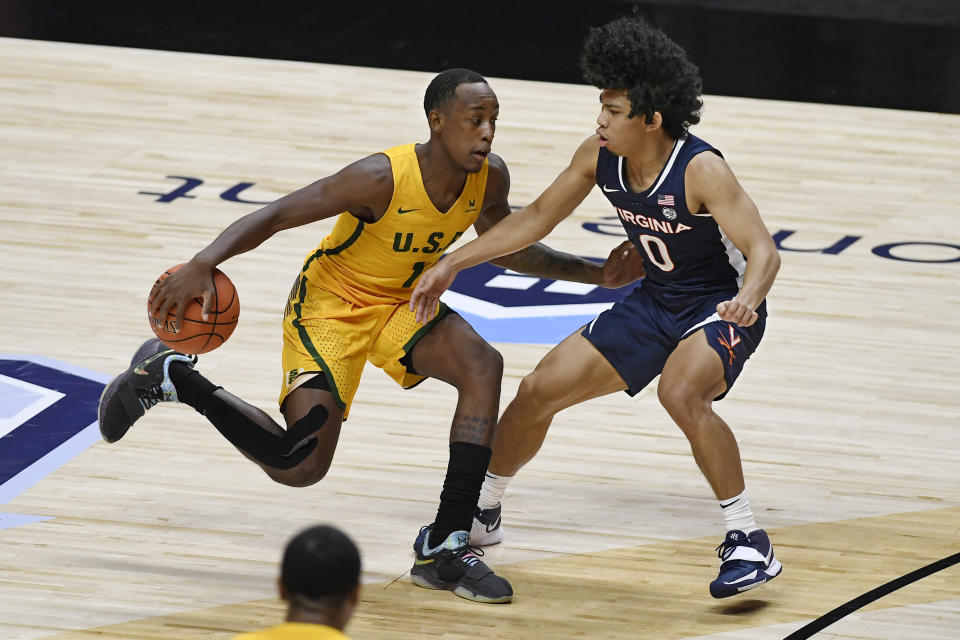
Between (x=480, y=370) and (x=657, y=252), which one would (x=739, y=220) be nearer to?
(x=657, y=252)

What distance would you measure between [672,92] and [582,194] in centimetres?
43

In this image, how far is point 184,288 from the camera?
165 inches

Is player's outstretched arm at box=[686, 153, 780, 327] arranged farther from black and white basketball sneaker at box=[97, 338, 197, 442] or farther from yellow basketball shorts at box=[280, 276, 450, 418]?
black and white basketball sneaker at box=[97, 338, 197, 442]

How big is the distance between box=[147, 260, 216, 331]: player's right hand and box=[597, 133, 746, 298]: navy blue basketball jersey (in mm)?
1131

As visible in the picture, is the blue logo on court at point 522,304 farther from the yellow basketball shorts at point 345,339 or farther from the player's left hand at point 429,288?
the player's left hand at point 429,288

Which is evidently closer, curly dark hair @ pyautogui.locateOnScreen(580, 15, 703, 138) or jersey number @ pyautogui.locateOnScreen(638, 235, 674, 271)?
curly dark hair @ pyautogui.locateOnScreen(580, 15, 703, 138)

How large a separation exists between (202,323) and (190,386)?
298 mm

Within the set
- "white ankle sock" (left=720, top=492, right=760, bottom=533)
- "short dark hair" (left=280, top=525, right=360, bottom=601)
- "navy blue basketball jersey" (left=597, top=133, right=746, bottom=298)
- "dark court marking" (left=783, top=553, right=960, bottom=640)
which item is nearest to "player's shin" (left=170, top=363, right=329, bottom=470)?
"navy blue basketball jersey" (left=597, top=133, right=746, bottom=298)

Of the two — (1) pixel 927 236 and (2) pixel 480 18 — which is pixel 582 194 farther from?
(2) pixel 480 18

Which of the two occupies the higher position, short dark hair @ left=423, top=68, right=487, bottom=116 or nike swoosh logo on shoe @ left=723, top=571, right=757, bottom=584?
short dark hair @ left=423, top=68, right=487, bottom=116

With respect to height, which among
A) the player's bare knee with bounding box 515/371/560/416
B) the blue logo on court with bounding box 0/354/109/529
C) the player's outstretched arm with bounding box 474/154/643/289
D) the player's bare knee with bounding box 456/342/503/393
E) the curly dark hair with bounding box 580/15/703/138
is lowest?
the blue logo on court with bounding box 0/354/109/529

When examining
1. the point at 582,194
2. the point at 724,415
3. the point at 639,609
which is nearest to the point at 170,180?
the point at 724,415

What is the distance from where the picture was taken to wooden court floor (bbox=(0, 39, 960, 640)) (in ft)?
13.8

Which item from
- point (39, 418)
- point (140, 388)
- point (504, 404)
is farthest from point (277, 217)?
point (504, 404)
